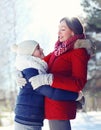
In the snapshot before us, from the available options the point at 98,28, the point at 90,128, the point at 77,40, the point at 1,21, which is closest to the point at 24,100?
the point at 77,40

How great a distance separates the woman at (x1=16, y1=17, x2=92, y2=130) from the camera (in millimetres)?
2133

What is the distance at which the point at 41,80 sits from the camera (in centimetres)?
211

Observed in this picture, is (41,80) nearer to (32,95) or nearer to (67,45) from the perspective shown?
(32,95)

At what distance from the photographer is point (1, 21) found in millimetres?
14195

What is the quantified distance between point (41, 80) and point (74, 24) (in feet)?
1.26

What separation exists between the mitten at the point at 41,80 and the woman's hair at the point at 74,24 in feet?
1.02

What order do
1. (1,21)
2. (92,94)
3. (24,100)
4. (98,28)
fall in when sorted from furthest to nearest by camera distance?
(1,21) → (92,94) → (98,28) → (24,100)

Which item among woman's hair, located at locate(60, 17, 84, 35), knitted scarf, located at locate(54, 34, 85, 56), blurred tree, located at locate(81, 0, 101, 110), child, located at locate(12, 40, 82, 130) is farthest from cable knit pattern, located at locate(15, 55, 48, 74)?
blurred tree, located at locate(81, 0, 101, 110)

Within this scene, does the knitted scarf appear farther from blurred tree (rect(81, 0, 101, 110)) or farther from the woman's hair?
blurred tree (rect(81, 0, 101, 110))

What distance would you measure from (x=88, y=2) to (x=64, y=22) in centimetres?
838

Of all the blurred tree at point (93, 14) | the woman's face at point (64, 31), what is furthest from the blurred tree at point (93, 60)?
the woman's face at point (64, 31)

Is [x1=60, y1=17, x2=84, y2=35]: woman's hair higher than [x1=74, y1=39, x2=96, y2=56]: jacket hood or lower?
higher

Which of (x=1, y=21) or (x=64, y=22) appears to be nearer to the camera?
(x=64, y=22)

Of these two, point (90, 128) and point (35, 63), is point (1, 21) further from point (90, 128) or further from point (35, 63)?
point (35, 63)
